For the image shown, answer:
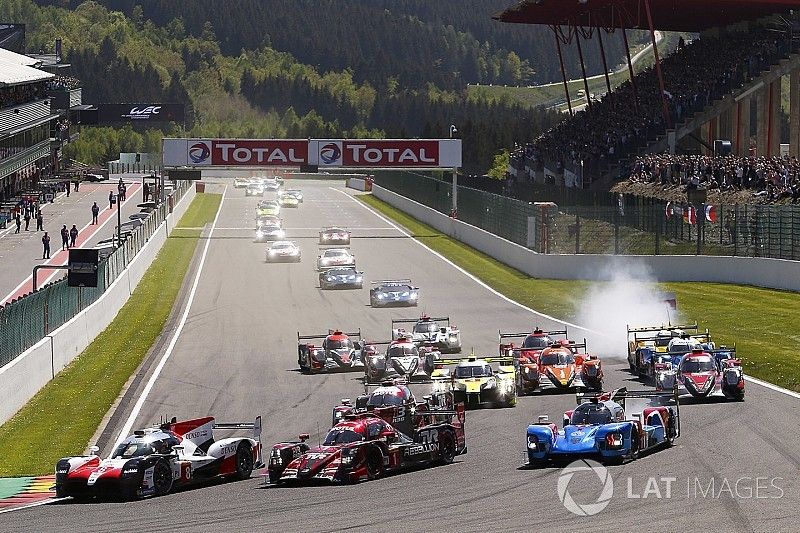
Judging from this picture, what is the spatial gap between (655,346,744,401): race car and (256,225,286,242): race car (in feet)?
194

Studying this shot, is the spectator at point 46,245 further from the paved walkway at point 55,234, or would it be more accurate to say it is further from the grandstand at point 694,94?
the grandstand at point 694,94

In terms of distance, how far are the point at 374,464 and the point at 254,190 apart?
385 feet

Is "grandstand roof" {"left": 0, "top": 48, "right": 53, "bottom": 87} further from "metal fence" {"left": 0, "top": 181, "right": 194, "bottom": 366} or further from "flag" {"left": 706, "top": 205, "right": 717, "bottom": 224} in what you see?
"flag" {"left": 706, "top": 205, "right": 717, "bottom": 224}

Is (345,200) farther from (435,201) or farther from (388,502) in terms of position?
(388,502)

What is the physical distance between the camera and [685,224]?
6456 cm

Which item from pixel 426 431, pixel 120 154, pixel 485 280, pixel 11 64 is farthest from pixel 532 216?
pixel 120 154

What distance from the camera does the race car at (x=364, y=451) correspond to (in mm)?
25875

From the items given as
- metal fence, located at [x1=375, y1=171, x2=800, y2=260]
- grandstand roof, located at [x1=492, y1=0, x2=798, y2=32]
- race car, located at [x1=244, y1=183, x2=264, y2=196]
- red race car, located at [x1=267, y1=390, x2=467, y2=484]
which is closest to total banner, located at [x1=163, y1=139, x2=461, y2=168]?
grandstand roof, located at [x1=492, y1=0, x2=798, y2=32]

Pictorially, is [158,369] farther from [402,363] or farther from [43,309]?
[402,363]

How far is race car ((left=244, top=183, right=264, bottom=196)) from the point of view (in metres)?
142

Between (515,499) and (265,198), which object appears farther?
(265,198)

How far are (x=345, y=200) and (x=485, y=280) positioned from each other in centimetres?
6824

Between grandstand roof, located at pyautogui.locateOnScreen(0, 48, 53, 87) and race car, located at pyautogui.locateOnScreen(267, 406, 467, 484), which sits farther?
grandstand roof, located at pyautogui.locateOnScreen(0, 48, 53, 87)

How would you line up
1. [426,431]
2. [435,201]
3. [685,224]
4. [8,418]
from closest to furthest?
[426,431]
[8,418]
[685,224]
[435,201]
